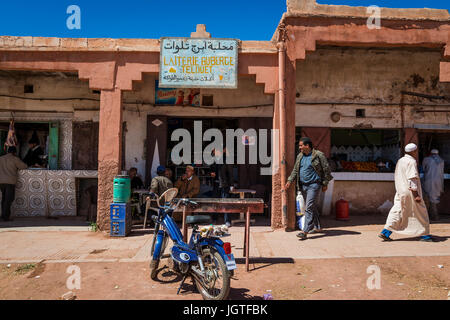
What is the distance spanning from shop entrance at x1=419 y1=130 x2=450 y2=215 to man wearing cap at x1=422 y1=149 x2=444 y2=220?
0.90m

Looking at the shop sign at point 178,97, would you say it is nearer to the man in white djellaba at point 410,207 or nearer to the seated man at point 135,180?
the seated man at point 135,180

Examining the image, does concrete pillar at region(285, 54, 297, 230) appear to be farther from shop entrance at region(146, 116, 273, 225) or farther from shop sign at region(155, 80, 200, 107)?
shop sign at region(155, 80, 200, 107)

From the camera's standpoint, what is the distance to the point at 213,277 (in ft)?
10.9

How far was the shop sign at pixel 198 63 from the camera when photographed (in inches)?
265

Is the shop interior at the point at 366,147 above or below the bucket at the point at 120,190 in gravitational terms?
above

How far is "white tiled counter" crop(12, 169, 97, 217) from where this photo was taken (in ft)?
27.1

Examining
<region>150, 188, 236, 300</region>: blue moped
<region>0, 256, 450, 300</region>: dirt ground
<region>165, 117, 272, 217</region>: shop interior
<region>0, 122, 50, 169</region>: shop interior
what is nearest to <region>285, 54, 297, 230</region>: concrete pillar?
<region>165, 117, 272, 217</region>: shop interior

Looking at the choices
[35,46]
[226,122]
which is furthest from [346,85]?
[35,46]

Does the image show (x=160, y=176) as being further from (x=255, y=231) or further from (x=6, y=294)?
(x=6, y=294)

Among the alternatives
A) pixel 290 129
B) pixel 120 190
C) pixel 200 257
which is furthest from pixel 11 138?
pixel 200 257

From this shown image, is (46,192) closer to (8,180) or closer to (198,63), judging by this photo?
(8,180)

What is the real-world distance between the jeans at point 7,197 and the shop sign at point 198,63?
4774mm

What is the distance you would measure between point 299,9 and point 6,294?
691cm

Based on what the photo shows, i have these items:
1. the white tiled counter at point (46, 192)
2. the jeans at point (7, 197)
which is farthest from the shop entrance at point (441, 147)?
the jeans at point (7, 197)
